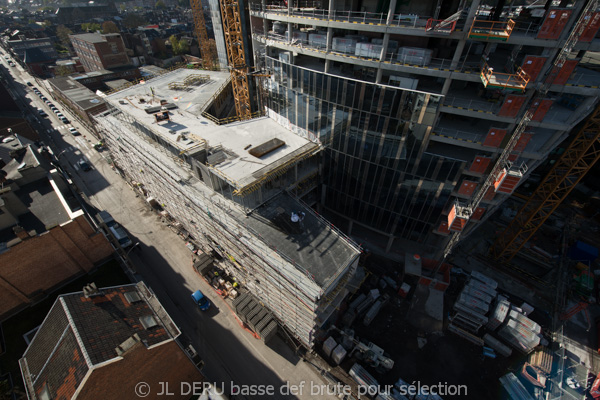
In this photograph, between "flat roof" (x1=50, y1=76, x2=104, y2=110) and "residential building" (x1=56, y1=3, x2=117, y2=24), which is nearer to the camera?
"flat roof" (x1=50, y1=76, x2=104, y2=110)

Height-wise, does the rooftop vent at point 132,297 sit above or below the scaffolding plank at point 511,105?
below

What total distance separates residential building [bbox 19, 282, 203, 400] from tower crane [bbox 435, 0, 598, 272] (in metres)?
32.1

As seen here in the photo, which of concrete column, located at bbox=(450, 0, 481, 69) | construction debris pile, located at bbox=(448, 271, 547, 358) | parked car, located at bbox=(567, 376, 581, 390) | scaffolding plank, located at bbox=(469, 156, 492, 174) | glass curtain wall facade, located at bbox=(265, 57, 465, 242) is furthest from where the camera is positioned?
construction debris pile, located at bbox=(448, 271, 547, 358)

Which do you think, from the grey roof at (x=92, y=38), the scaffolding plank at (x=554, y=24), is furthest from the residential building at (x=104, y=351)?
the grey roof at (x=92, y=38)

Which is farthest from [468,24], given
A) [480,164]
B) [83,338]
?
[83,338]

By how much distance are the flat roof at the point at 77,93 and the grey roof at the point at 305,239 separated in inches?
2539

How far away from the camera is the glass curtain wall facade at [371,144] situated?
27969mm

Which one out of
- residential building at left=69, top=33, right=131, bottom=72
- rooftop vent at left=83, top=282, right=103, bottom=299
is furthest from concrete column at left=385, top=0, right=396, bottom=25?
residential building at left=69, top=33, right=131, bottom=72

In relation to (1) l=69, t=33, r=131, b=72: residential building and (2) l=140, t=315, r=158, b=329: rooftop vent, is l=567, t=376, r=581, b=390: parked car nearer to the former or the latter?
(2) l=140, t=315, r=158, b=329: rooftop vent

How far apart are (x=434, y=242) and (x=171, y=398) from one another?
36.4m

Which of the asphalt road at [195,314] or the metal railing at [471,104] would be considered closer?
the metal railing at [471,104]

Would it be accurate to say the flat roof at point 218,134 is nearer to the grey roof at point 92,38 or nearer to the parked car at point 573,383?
the parked car at point 573,383

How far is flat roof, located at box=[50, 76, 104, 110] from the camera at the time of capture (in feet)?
217

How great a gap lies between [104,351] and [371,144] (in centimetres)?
3172
